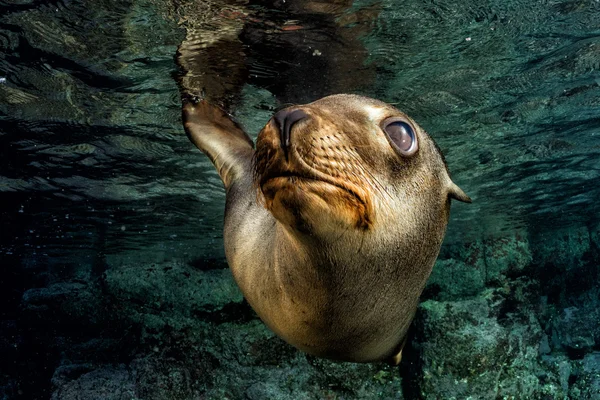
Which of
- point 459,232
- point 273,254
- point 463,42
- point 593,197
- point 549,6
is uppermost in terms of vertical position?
point 549,6

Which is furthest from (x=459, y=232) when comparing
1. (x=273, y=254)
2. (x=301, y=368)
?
(x=273, y=254)

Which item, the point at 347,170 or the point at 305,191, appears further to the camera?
the point at 347,170

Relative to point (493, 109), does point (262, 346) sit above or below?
below

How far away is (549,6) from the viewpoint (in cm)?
600

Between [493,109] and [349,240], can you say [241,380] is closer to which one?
[493,109]

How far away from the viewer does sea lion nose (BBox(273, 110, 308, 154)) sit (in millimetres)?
1680

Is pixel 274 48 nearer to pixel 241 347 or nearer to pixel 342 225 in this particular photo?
pixel 342 225

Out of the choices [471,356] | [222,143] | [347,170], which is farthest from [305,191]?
Answer: [471,356]

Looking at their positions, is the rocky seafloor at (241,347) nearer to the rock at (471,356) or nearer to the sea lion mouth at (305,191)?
the rock at (471,356)

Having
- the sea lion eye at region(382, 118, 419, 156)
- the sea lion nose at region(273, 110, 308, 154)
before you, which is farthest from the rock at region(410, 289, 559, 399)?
the sea lion nose at region(273, 110, 308, 154)

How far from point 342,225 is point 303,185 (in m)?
0.35

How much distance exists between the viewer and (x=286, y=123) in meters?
1.69

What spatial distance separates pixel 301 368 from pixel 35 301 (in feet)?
34.7

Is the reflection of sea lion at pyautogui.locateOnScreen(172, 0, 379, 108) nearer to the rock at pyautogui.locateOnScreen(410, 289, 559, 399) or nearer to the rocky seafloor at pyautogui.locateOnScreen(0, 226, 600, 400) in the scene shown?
the rocky seafloor at pyautogui.locateOnScreen(0, 226, 600, 400)
